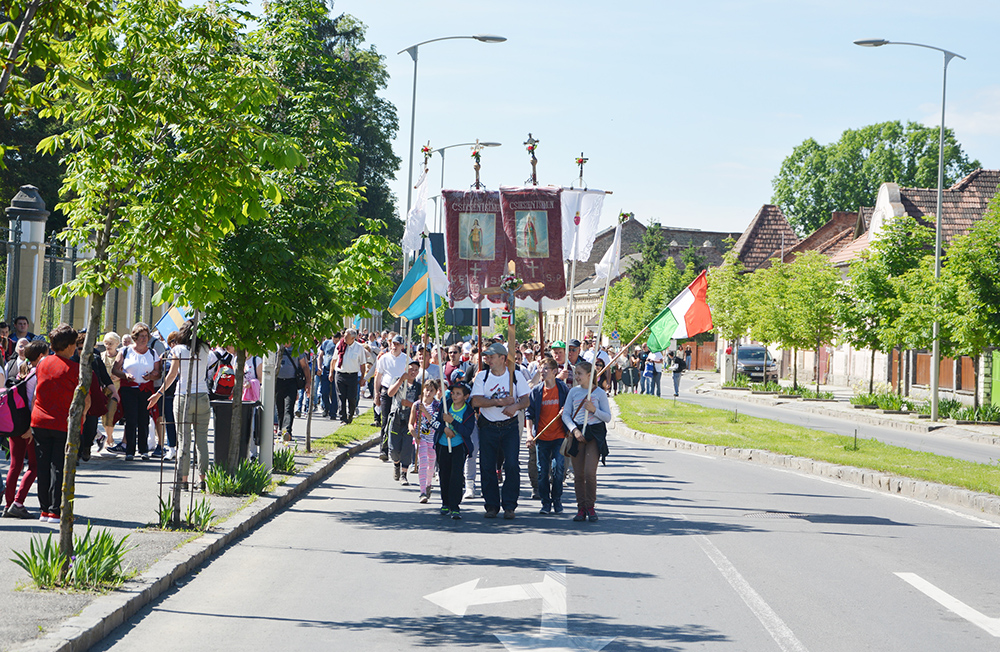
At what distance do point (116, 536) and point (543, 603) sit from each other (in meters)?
3.98

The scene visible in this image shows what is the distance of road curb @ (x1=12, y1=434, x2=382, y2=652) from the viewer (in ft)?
19.9

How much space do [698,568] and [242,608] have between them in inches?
152

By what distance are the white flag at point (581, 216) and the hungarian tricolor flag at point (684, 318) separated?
76.0 inches

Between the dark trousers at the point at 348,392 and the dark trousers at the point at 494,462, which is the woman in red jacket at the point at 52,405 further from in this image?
the dark trousers at the point at 348,392

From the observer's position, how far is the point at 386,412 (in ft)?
59.3

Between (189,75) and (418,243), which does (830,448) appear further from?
(189,75)

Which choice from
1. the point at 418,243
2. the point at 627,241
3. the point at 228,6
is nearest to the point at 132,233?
the point at 228,6

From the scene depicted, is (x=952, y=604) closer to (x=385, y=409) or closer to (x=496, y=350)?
(x=496, y=350)

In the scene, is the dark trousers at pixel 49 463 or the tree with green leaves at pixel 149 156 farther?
the dark trousers at pixel 49 463

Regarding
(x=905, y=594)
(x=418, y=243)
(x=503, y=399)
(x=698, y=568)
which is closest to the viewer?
(x=905, y=594)

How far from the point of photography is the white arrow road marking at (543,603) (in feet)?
21.7

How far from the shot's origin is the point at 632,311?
87.1 m

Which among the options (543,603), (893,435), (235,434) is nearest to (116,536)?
(235,434)

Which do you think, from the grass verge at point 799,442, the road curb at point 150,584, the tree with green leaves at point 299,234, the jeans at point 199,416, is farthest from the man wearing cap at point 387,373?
the grass verge at point 799,442
